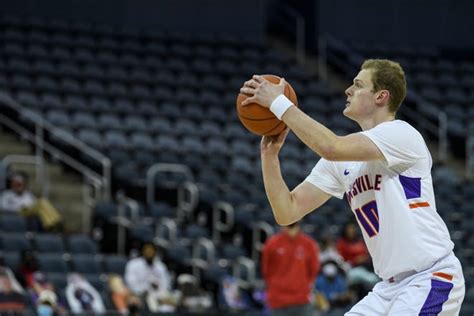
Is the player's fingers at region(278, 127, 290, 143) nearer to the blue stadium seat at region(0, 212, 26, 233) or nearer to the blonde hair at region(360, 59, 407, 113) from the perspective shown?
the blonde hair at region(360, 59, 407, 113)

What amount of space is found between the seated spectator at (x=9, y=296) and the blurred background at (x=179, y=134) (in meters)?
0.01

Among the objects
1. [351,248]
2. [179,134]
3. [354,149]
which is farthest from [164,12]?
[354,149]

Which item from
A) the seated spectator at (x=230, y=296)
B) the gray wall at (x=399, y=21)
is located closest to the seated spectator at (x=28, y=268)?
the seated spectator at (x=230, y=296)

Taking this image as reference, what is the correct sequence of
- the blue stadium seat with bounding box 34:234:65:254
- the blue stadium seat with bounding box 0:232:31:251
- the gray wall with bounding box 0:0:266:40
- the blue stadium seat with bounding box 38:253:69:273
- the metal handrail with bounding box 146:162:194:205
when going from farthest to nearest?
the gray wall with bounding box 0:0:266:40 → the metal handrail with bounding box 146:162:194:205 → the blue stadium seat with bounding box 34:234:65:254 → the blue stadium seat with bounding box 0:232:31:251 → the blue stadium seat with bounding box 38:253:69:273

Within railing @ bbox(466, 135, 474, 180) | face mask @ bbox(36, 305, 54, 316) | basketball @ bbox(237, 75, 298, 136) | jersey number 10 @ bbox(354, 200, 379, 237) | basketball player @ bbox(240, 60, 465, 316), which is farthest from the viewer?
railing @ bbox(466, 135, 474, 180)

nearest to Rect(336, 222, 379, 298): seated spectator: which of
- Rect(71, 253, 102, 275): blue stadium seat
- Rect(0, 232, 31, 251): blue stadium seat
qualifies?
Rect(71, 253, 102, 275): blue stadium seat

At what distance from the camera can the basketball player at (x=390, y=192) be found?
4863 mm

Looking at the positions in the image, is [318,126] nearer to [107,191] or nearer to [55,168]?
[107,191]

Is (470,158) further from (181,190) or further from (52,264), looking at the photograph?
(52,264)

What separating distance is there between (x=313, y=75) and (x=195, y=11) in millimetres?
3169

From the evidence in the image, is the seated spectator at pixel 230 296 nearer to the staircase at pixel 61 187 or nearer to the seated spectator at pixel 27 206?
the seated spectator at pixel 27 206

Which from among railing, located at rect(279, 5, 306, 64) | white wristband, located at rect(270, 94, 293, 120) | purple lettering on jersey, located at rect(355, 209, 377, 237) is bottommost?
purple lettering on jersey, located at rect(355, 209, 377, 237)

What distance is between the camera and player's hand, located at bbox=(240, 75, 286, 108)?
4.89m

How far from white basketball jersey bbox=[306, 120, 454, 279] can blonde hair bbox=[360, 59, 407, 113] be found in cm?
15
